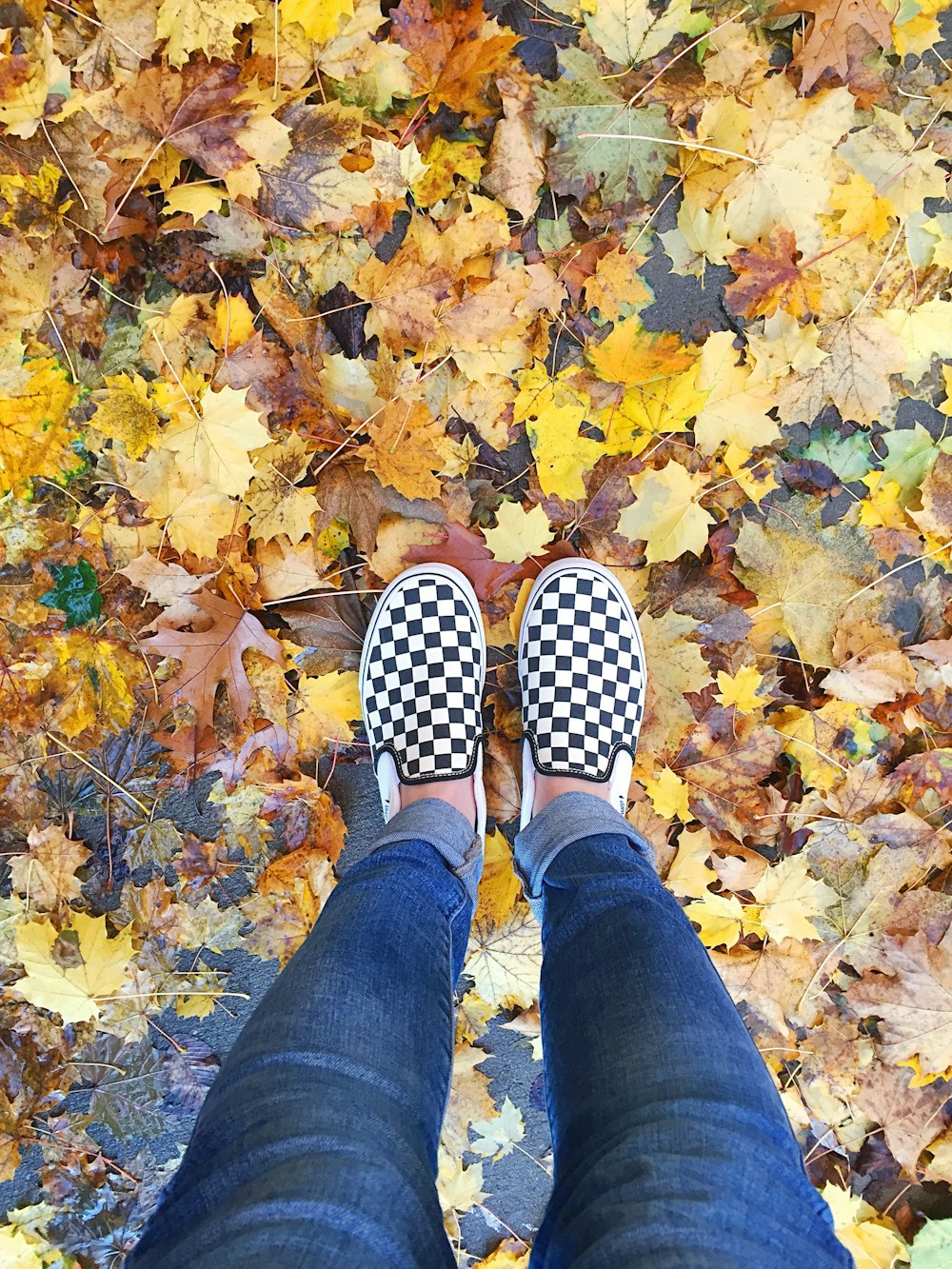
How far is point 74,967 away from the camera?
136 centimetres

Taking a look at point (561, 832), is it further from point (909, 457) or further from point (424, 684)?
point (909, 457)

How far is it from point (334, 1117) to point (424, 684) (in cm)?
70

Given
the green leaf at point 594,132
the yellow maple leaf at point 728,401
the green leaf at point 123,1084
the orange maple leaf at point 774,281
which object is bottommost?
the green leaf at point 123,1084

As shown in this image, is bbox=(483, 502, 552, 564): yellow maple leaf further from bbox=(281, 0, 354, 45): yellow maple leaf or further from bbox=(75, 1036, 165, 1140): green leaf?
bbox=(75, 1036, 165, 1140): green leaf

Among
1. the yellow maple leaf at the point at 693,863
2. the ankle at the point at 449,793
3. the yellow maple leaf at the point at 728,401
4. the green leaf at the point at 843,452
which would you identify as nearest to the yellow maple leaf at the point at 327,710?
the ankle at the point at 449,793

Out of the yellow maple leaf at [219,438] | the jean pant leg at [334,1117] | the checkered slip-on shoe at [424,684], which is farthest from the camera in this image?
the checkered slip-on shoe at [424,684]

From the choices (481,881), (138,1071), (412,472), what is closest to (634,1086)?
(481,881)

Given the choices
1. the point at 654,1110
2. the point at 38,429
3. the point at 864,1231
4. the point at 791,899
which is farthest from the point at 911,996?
the point at 38,429

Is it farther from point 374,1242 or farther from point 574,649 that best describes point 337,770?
point 374,1242

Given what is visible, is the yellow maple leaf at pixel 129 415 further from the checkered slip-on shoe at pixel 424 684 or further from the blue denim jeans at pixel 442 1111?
the blue denim jeans at pixel 442 1111

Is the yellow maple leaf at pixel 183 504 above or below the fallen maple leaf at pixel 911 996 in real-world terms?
above

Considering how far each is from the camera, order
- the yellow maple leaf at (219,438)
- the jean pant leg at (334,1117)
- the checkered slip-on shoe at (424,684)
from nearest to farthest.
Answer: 1. the jean pant leg at (334,1117)
2. the yellow maple leaf at (219,438)
3. the checkered slip-on shoe at (424,684)

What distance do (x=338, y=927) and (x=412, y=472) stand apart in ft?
2.34

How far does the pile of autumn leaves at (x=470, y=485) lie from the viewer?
3.99ft
